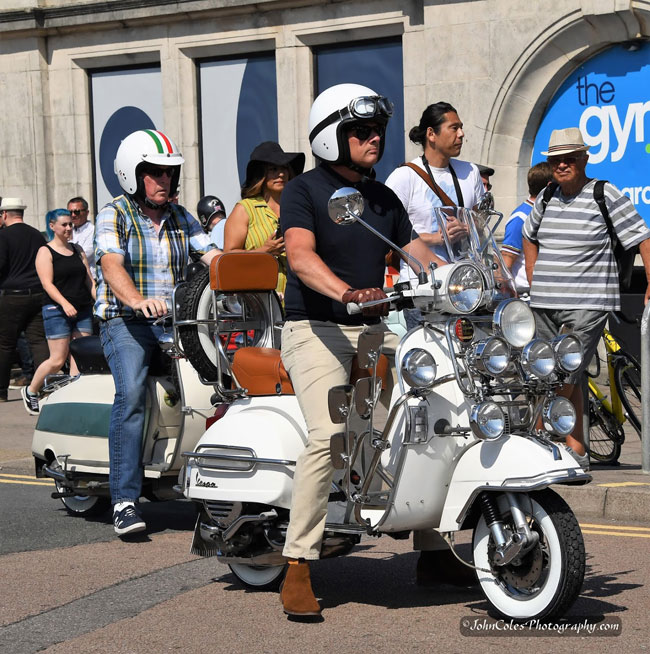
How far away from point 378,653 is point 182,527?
292cm

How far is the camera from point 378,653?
5.04m

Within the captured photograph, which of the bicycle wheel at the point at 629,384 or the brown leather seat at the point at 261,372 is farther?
the bicycle wheel at the point at 629,384

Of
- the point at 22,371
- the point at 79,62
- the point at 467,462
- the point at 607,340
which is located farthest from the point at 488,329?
the point at 79,62

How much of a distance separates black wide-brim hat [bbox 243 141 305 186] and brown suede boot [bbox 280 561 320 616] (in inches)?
109

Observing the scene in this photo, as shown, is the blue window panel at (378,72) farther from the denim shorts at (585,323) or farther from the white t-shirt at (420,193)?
the white t-shirt at (420,193)

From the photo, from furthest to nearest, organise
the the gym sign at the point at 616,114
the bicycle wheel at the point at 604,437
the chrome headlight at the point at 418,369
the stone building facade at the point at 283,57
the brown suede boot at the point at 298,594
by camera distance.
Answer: the stone building facade at the point at 283,57 → the the gym sign at the point at 616,114 → the bicycle wheel at the point at 604,437 → the brown suede boot at the point at 298,594 → the chrome headlight at the point at 418,369

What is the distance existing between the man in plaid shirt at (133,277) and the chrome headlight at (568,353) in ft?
8.87

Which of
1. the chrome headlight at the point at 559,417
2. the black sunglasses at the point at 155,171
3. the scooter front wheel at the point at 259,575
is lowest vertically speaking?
the scooter front wheel at the point at 259,575

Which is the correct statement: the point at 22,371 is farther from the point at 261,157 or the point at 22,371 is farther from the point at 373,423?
the point at 373,423

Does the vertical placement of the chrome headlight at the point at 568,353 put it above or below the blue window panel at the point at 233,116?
below

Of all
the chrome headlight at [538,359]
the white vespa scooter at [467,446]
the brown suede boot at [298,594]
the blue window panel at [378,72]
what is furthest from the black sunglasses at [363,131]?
the blue window panel at [378,72]

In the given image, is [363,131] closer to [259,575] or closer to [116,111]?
[259,575]

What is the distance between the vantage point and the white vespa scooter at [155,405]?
680cm

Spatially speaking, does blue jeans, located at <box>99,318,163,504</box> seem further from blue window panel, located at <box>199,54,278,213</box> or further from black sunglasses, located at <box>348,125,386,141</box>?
blue window panel, located at <box>199,54,278,213</box>
